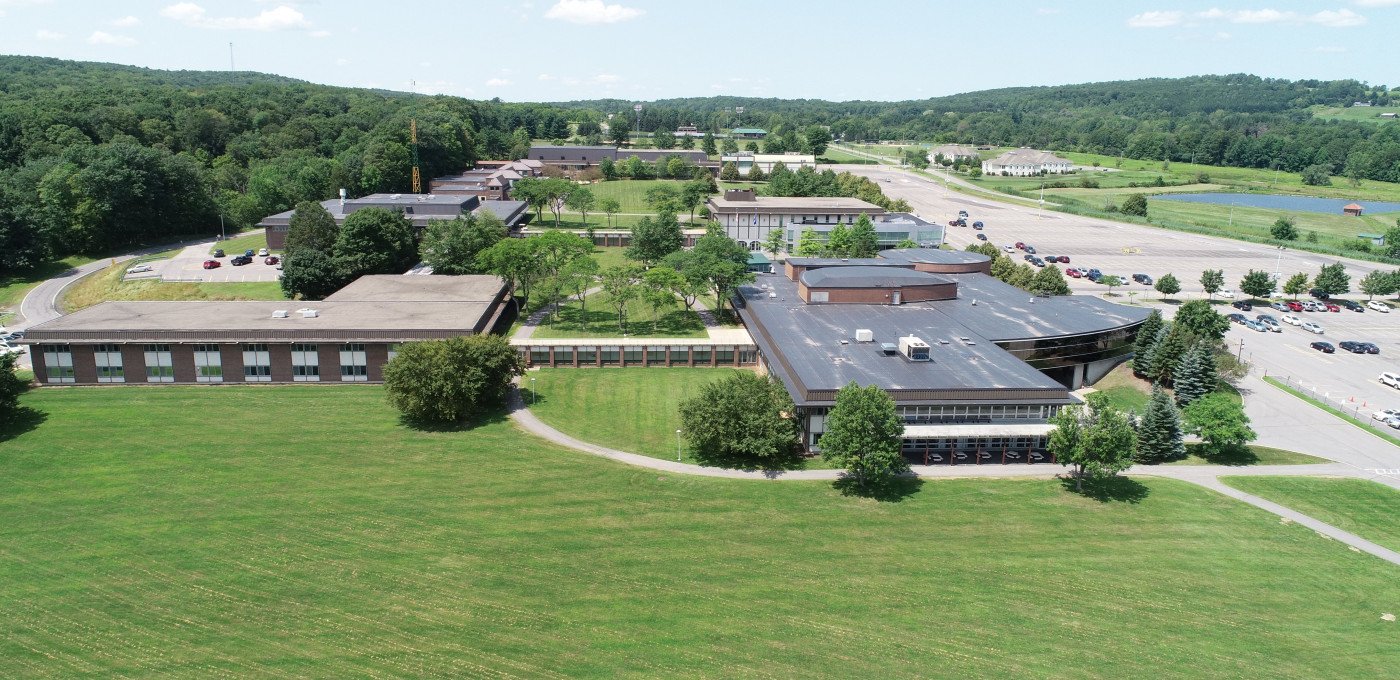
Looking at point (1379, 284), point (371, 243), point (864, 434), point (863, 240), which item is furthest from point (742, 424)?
point (1379, 284)

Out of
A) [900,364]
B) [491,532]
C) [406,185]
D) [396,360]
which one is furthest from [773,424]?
[406,185]

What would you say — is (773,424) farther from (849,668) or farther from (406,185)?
(406,185)

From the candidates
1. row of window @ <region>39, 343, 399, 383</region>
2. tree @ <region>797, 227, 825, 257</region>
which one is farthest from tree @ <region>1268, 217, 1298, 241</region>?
row of window @ <region>39, 343, 399, 383</region>

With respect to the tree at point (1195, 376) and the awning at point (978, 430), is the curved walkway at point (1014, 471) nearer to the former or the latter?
the awning at point (978, 430)

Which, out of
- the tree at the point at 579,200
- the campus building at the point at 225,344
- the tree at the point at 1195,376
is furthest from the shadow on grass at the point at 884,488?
the tree at the point at 579,200

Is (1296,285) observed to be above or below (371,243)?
below

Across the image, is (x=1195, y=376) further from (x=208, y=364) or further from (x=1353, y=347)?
(x=208, y=364)
